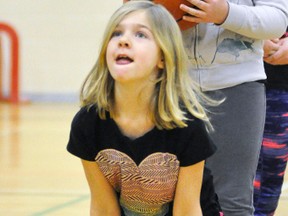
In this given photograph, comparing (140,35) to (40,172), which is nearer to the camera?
(140,35)

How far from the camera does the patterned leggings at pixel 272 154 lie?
3.21m

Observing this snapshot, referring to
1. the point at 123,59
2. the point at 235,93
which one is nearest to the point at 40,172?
the point at 235,93

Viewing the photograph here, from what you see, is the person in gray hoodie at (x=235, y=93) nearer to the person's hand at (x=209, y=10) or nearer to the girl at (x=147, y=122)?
the person's hand at (x=209, y=10)

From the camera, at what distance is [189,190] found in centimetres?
222

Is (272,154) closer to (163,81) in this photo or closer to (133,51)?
(163,81)

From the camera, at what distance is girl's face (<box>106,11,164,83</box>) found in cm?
209

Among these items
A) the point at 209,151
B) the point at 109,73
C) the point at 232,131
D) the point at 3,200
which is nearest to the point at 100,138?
the point at 109,73

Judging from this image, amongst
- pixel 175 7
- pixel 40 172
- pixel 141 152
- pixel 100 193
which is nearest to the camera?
pixel 141 152

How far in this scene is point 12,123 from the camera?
25.4 ft

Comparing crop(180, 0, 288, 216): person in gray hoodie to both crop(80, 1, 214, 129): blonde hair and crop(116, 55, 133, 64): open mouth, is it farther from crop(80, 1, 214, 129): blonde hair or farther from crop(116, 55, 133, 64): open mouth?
crop(116, 55, 133, 64): open mouth

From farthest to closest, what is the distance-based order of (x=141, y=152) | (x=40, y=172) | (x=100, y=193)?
(x=40, y=172), (x=100, y=193), (x=141, y=152)

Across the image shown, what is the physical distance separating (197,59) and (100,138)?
0.50 meters

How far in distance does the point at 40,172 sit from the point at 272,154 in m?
2.18

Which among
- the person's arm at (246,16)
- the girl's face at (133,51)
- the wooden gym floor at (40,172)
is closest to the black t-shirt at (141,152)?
the girl's face at (133,51)
